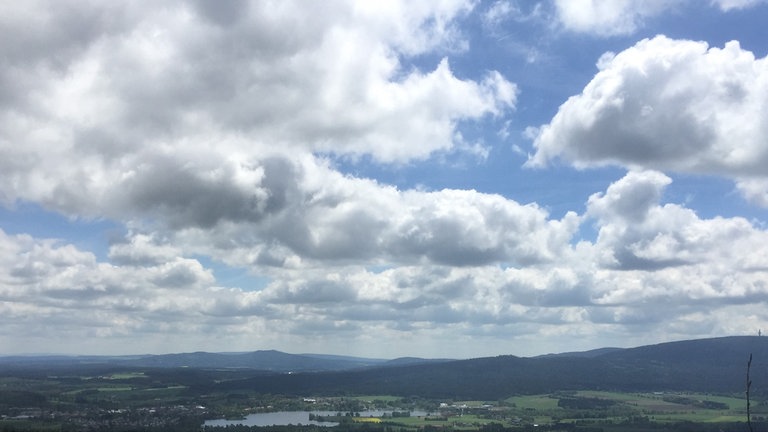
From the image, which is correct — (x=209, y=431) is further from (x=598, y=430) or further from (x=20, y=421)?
(x=598, y=430)

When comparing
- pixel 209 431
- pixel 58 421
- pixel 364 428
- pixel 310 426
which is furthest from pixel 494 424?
pixel 58 421

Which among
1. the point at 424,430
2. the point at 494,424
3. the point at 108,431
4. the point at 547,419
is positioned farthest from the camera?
the point at 547,419

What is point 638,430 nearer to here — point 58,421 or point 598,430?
point 598,430

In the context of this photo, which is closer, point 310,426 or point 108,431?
point 108,431

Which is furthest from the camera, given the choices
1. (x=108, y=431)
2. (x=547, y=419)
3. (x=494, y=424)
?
(x=547, y=419)

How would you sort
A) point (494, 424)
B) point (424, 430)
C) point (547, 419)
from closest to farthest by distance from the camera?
point (424, 430) → point (494, 424) → point (547, 419)

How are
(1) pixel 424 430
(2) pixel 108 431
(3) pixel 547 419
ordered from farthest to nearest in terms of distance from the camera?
(3) pixel 547 419
(1) pixel 424 430
(2) pixel 108 431

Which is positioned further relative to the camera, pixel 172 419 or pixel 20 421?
pixel 172 419

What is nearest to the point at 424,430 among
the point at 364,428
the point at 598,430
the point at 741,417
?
the point at 364,428

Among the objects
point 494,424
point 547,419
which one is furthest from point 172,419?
point 547,419
